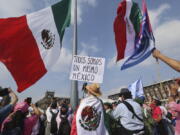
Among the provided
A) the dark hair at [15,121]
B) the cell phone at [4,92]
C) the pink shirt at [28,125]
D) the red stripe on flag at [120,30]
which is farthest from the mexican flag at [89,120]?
the red stripe on flag at [120,30]

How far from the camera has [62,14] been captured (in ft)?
27.6

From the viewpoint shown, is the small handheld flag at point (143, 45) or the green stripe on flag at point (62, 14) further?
the green stripe on flag at point (62, 14)

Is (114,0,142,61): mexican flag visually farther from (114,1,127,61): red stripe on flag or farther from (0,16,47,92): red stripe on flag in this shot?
(0,16,47,92): red stripe on flag

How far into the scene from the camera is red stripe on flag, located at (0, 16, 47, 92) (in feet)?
20.0

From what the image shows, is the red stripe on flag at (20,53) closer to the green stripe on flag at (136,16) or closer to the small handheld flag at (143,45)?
the small handheld flag at (143,45)

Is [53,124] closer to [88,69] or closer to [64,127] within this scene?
[64,127]

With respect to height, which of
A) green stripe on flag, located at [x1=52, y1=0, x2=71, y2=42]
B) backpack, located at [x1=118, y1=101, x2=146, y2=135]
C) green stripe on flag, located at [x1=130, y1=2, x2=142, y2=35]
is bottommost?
backpack, located at [x1=118, y1=101, x2=146, y2=135]

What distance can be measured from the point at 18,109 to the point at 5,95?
2.23 feet

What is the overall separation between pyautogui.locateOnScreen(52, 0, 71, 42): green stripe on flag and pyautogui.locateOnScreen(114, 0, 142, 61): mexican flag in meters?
1.81

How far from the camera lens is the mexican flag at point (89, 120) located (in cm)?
464

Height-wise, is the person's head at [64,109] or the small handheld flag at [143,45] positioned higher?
the small handheld flag at [143,45]

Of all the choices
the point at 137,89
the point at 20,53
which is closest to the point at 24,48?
the point at 20,53

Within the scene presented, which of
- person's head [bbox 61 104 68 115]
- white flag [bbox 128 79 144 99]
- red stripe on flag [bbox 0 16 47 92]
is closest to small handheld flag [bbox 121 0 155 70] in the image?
red stripe on flag [bbox 0 16 47 92]

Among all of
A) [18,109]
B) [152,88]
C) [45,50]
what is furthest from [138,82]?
[152,88]
